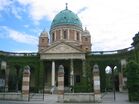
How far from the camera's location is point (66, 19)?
65.1m

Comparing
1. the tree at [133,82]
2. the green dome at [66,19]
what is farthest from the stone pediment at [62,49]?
the tree at [133,82]

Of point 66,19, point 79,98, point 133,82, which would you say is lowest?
point 79,98

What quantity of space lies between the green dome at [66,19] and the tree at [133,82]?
38.1m

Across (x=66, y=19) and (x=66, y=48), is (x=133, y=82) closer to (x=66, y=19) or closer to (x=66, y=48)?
(x=66, y=48)

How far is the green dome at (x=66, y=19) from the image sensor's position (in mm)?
64875

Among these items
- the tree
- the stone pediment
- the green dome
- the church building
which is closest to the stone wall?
the tree

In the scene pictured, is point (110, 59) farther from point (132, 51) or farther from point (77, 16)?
point (77, 16)

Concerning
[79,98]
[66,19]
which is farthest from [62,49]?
[79,98]

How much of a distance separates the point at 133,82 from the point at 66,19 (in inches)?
1566

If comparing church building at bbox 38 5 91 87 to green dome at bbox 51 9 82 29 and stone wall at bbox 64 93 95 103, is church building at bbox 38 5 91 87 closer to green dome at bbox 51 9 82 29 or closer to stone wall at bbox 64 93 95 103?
green dome at bbox 51 9 82 29

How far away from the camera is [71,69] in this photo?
55.6 meters

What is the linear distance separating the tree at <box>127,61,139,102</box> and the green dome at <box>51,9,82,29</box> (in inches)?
1499

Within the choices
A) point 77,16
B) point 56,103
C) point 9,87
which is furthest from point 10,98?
point 77,16

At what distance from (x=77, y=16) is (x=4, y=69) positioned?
24330mm
